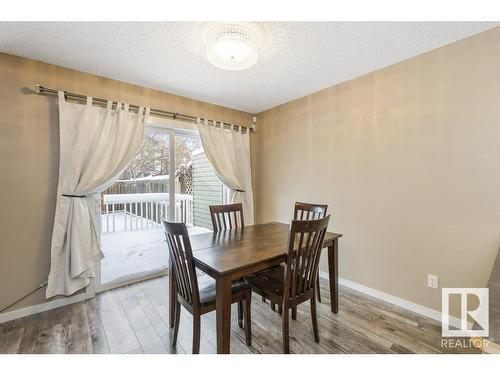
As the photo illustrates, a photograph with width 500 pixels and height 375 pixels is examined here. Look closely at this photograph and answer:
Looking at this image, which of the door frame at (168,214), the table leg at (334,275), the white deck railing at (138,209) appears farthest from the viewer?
the white deck railing at (138,209)

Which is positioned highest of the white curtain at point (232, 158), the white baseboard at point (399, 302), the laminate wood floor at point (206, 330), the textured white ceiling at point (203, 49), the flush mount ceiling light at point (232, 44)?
the textured white ceiling at point (203, 49)

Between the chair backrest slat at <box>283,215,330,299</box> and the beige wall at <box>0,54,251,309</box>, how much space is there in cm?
237

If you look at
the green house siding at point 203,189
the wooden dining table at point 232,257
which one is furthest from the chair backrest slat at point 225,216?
the green house siding at point 203,189

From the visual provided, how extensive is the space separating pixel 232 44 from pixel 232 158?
A: 2022 millimetres

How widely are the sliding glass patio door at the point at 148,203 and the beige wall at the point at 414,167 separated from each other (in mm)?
1720

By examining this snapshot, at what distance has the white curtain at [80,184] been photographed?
2238mm

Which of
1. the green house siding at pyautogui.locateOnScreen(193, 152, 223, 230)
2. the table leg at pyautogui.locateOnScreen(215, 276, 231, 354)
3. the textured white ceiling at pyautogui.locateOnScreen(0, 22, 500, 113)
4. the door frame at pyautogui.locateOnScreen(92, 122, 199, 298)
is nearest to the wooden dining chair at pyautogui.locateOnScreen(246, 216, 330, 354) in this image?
the table leg at pyautogui.locateOnScreen(215, 276, 231, 354)

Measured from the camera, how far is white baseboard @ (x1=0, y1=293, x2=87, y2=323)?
2.06 metres

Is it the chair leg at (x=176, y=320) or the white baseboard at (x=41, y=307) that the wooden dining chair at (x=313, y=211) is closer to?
the chair leg at (x=176, y=320)

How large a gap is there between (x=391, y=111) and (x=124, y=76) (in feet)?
9.48

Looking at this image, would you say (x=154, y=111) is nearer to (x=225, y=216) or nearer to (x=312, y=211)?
(x=225, y=216)

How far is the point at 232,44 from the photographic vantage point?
1.64 meters

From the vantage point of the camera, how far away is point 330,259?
2193mm
